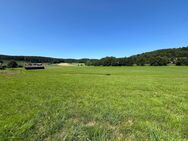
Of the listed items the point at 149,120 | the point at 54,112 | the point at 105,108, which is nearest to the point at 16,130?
the point at 54,112

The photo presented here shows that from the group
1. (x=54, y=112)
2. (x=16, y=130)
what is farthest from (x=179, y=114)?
(x=16, y=130)

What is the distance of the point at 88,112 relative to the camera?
7445 mm

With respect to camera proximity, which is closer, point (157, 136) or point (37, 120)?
point (157, 136)

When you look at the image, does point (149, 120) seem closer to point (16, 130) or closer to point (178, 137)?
point (178, 137)

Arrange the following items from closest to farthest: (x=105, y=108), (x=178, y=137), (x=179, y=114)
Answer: (x=178, y=137) < (x=179, y=114) < (x=105, y=108)

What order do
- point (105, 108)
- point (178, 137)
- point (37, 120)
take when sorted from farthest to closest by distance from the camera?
point (105, 108)
point (37, 120)
point (178, 137)

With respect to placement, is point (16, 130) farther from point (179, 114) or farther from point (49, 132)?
point (179, 114)

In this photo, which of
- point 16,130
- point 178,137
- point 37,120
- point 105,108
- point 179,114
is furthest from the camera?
point 105,108

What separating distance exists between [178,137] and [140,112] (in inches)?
103

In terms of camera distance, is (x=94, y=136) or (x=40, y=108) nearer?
(x=94, y=136)

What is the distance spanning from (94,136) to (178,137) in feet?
8.19

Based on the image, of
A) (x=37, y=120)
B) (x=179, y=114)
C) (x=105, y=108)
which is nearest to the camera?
(x=37, y=120)

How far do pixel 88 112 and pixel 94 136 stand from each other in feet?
8.16

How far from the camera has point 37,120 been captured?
6.35m
